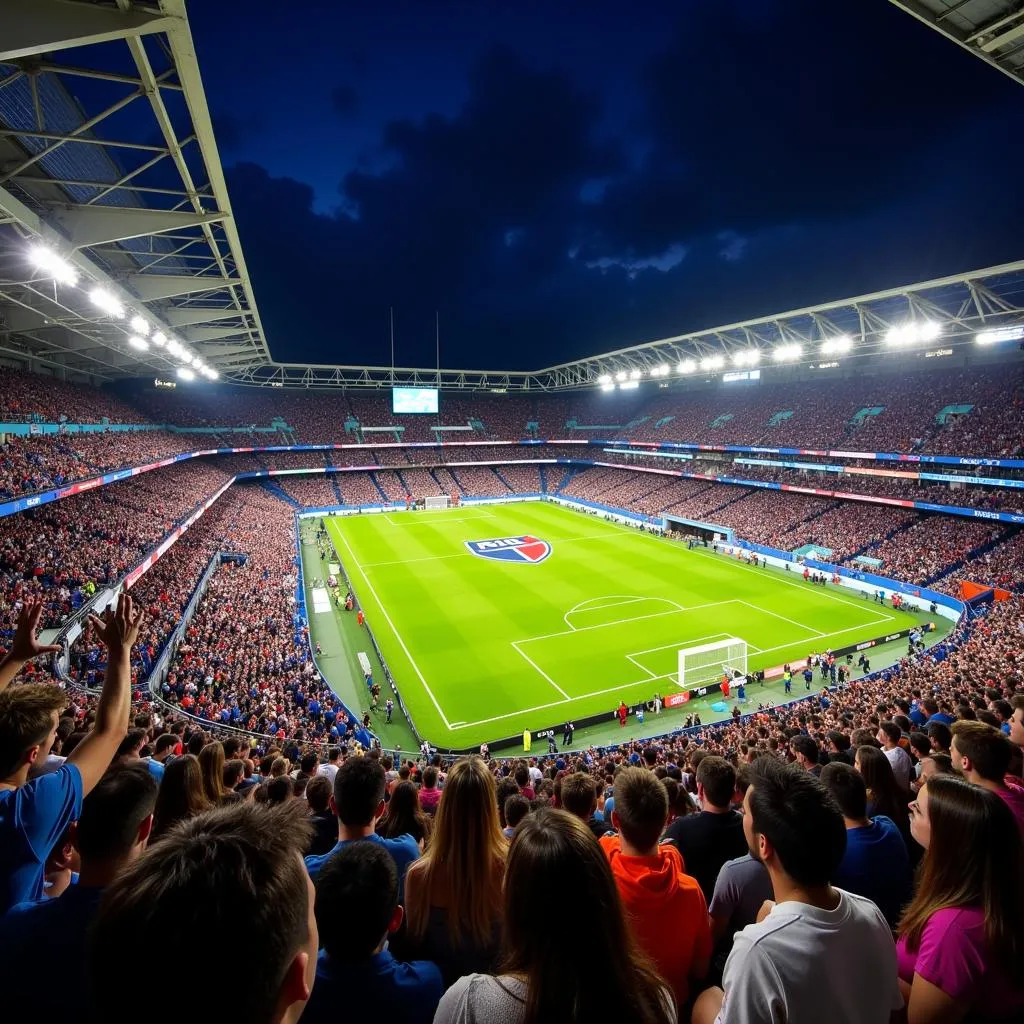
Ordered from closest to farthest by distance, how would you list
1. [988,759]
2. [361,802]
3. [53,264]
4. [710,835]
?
[361,802]
[710,835]
[988,759]
[53,264]

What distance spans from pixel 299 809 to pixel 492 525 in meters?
50.8

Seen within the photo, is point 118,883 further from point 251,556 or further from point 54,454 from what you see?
point 251,556

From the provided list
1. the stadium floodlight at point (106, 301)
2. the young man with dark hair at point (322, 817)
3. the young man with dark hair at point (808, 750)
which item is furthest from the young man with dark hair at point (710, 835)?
the stadium floodlight at point (106, 301)

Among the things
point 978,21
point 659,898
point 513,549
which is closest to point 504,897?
point 659,898

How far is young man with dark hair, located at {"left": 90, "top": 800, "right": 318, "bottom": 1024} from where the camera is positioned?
118 centimetres

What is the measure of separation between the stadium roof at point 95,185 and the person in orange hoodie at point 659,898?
1141 cm

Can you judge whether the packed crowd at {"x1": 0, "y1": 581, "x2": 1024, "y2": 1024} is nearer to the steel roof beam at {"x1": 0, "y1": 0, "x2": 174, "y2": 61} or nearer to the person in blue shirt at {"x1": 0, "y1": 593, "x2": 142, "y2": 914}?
the person in blue shirt at {"x1": 0, "y1": 593, "x2": 142, "y2": 914}

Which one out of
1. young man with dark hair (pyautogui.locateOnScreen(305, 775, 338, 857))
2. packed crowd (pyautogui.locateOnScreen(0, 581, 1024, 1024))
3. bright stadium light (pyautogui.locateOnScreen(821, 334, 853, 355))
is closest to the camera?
packed crowd (pyautogui.locateOnScreen(0, 581, 1024, 1024))

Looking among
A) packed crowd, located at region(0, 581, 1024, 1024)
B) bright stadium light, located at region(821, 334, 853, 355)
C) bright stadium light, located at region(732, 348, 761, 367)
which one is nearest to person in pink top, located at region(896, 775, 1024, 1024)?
packed crowd, located at region(0, 581, 1024, 1024)

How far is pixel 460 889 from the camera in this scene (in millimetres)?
3004

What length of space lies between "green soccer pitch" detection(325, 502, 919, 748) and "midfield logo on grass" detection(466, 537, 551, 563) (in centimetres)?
97

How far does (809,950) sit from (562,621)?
2703 centimetres

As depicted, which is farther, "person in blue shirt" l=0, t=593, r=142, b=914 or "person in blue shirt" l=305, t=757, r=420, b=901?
"person in blue shirt" l=305, t=757, r=420, b=901

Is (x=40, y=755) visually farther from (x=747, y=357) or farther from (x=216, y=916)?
(x=747, y=357)
